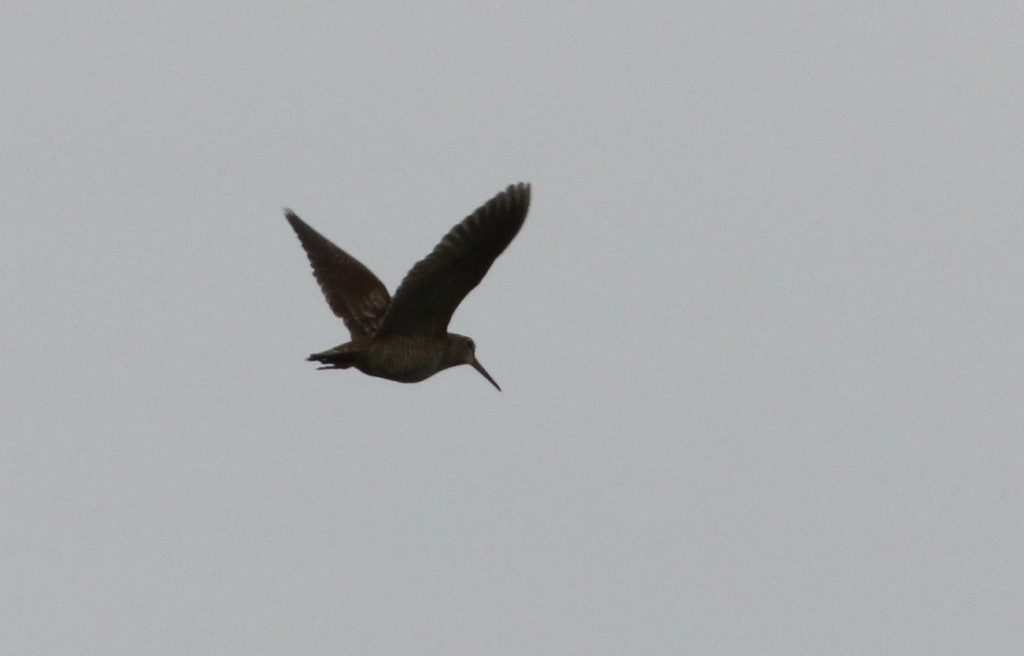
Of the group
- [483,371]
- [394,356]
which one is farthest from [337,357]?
[483,371]

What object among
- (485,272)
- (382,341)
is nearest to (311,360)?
(382,341)

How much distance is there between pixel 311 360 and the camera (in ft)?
55.6

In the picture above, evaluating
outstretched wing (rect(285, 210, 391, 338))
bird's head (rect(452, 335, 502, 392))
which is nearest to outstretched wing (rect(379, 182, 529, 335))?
bird's head (rect(452, 335, 502, 392))

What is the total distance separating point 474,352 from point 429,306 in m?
2.09

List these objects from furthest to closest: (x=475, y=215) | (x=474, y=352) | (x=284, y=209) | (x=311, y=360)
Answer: (x=284, y=209)
(x=474, y=352)
(x=311, y=360)
(x=475, y=215)

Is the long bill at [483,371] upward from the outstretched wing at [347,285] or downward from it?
downward

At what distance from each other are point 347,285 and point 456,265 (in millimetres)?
3613

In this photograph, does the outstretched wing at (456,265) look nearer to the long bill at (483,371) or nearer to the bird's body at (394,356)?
the bird's body at (394,356)

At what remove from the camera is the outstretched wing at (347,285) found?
19219 millimetres

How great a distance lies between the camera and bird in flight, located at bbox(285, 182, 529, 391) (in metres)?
15.9

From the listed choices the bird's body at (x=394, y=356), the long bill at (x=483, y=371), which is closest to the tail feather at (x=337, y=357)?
the bird's body at (x=394, y=356)

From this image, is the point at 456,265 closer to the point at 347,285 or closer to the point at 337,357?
the point at 337,357

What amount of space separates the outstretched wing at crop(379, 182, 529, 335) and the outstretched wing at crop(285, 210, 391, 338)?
169cm

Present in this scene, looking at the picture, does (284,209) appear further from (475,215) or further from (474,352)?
(475,215)
